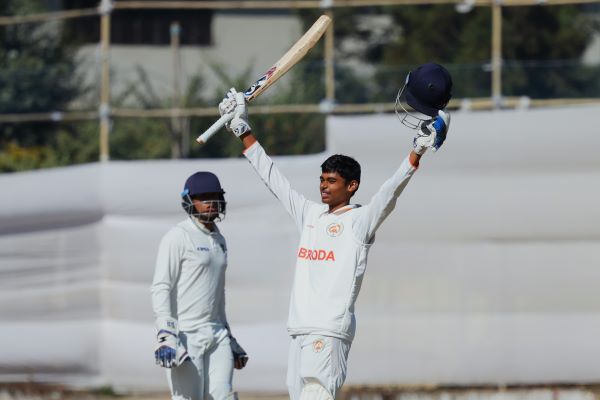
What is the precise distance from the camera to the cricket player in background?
758 cm

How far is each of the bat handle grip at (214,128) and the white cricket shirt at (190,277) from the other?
107 cm

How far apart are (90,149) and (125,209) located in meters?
4.38

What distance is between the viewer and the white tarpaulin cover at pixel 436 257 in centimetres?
970

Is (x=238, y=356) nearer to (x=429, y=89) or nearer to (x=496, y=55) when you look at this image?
(x=429, y=89)

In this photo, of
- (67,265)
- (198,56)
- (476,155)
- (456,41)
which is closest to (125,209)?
(67,265)

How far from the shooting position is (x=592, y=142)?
9742mm

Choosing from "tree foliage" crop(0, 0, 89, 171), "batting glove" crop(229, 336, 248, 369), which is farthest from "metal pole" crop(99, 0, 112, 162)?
"batting glove" crop(229, 336, 248, 369)

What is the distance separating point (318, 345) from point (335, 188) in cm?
74

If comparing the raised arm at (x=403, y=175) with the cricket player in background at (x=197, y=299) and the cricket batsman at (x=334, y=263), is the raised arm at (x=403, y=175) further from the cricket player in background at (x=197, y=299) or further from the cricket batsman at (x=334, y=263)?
the cricket player in background at (x=197, y=299)

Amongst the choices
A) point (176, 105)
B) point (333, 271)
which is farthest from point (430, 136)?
point (176, 105)

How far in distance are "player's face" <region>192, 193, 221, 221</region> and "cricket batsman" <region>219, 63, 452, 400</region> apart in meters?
1.14

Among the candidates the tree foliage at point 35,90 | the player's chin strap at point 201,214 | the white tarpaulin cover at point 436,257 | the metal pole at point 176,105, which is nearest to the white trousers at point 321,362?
the player's chin strap at point 201,214

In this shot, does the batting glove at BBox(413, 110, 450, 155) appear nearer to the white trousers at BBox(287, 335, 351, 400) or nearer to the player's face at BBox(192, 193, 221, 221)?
the white trousers at BBox(287, 335, 351, 400)

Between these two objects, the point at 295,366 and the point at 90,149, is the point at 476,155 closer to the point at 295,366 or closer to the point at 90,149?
the point at 295,366
